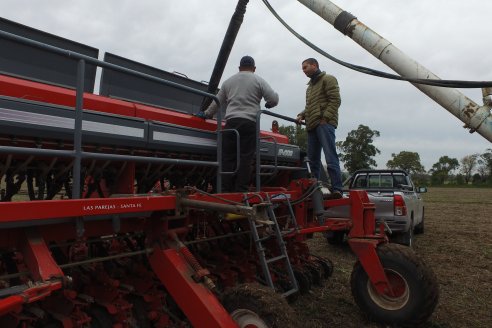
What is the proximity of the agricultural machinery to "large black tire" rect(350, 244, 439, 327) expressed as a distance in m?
0.01

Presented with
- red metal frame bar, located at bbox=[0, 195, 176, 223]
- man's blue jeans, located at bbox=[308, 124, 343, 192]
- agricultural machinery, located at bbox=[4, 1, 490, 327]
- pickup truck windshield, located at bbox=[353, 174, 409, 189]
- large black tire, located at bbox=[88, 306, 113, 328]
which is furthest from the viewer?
pickup truck windshield, located at bbox=[353, 174, 409, 189]

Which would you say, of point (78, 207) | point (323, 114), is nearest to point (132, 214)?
point (78, 207)

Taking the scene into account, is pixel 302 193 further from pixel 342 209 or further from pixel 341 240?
pixel 341 240

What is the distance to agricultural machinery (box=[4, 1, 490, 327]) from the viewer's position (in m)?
2.95

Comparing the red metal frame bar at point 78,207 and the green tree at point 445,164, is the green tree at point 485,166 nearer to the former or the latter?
the green tree at point 445,164

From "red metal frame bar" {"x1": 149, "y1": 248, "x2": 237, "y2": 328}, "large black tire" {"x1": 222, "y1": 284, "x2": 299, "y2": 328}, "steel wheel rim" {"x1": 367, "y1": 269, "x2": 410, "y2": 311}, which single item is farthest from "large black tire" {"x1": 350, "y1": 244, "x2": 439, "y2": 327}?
"red metal frame bar" {"x1": 149, "y1": 248, "x2": 237, "y2": 328}

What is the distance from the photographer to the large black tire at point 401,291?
4391 millimetres

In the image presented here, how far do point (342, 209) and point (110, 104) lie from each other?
5.83 m

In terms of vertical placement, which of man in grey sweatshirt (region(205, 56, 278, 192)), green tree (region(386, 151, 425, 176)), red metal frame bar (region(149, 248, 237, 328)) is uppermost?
green tree (region(386, 151, 425, 176))

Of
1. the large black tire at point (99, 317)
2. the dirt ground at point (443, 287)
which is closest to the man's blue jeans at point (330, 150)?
the dirt ground at point (443, 287)

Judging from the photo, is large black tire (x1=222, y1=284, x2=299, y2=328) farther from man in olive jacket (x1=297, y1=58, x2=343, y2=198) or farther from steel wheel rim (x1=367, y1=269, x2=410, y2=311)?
man in olive jacket (x1=297, y1=58, x2=343, y2=198)

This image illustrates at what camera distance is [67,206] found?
2783mm

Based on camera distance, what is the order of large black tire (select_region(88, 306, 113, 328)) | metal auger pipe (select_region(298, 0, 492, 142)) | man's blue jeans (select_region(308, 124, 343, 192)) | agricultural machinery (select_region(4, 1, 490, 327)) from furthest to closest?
1. man's blue jeans (select_region(308, 124, 343, 192))
2. metal auger pipe (select_region(298, 0, 492, 142))
3. large black tire (select_region(88, 306, 113, 328))
4. agricultural machinery (select_region(4, 1, 490, 327))

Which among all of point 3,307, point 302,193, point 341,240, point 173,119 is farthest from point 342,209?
point 3,307
